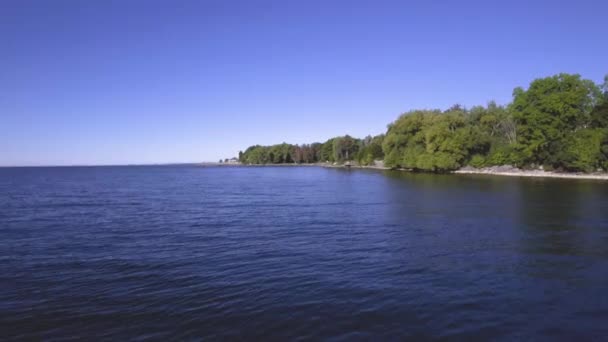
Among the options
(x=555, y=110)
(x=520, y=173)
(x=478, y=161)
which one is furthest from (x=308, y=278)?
(x=478, y=161)

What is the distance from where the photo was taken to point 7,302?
38.0ft

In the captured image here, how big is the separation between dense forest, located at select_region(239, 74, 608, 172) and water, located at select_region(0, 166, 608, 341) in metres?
50.6

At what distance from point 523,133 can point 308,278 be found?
79.4 metres

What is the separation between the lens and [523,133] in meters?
77.2

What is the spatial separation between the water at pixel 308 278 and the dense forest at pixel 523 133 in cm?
5059

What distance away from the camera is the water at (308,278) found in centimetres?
970

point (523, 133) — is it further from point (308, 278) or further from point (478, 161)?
point (308, 278)

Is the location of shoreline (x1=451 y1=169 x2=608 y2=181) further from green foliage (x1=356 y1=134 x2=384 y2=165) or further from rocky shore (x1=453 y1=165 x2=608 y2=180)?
green foliage (x1=356 y1=134 x2=384 y2=165)

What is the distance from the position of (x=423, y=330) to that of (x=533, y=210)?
998 inches

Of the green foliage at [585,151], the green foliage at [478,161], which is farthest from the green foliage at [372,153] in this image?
the green foliage at [585,151]

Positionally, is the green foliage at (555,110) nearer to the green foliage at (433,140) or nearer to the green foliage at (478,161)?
the green foliage at (478,161)

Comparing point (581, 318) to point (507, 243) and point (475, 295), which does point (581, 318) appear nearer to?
point (475, 295)

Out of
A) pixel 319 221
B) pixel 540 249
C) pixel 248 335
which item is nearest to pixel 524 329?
pixel 248 335

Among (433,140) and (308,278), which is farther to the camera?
(433,140)
